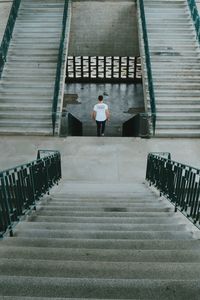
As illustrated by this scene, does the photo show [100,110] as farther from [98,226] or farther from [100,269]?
[100,269]

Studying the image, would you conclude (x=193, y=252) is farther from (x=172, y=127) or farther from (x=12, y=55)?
(x=12, y=55)

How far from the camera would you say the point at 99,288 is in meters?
2.72

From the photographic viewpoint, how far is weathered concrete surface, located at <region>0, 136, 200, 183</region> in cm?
959

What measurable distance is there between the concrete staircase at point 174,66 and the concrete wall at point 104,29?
4.62 ft

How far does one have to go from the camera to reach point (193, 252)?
140 inches

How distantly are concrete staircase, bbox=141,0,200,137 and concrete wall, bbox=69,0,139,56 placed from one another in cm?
141

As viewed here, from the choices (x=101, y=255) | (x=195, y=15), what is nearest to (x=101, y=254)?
(x=101, y=255)

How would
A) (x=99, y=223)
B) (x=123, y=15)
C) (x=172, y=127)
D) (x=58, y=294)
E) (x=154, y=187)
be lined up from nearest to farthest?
(x=58, y=294), (x=99, y=223), (x=154, y=187), (x=172, y=127), (x=123, y=15)

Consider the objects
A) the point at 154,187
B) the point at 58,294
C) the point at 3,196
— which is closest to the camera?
the point at 58,294

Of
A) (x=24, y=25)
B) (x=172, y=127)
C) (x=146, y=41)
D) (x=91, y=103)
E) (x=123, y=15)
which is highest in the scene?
(x=123, y=15)

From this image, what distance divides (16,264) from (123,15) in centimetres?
1524

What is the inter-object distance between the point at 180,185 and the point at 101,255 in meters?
2.65

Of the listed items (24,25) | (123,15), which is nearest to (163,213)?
(24,25)

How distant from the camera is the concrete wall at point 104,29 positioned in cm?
1609
